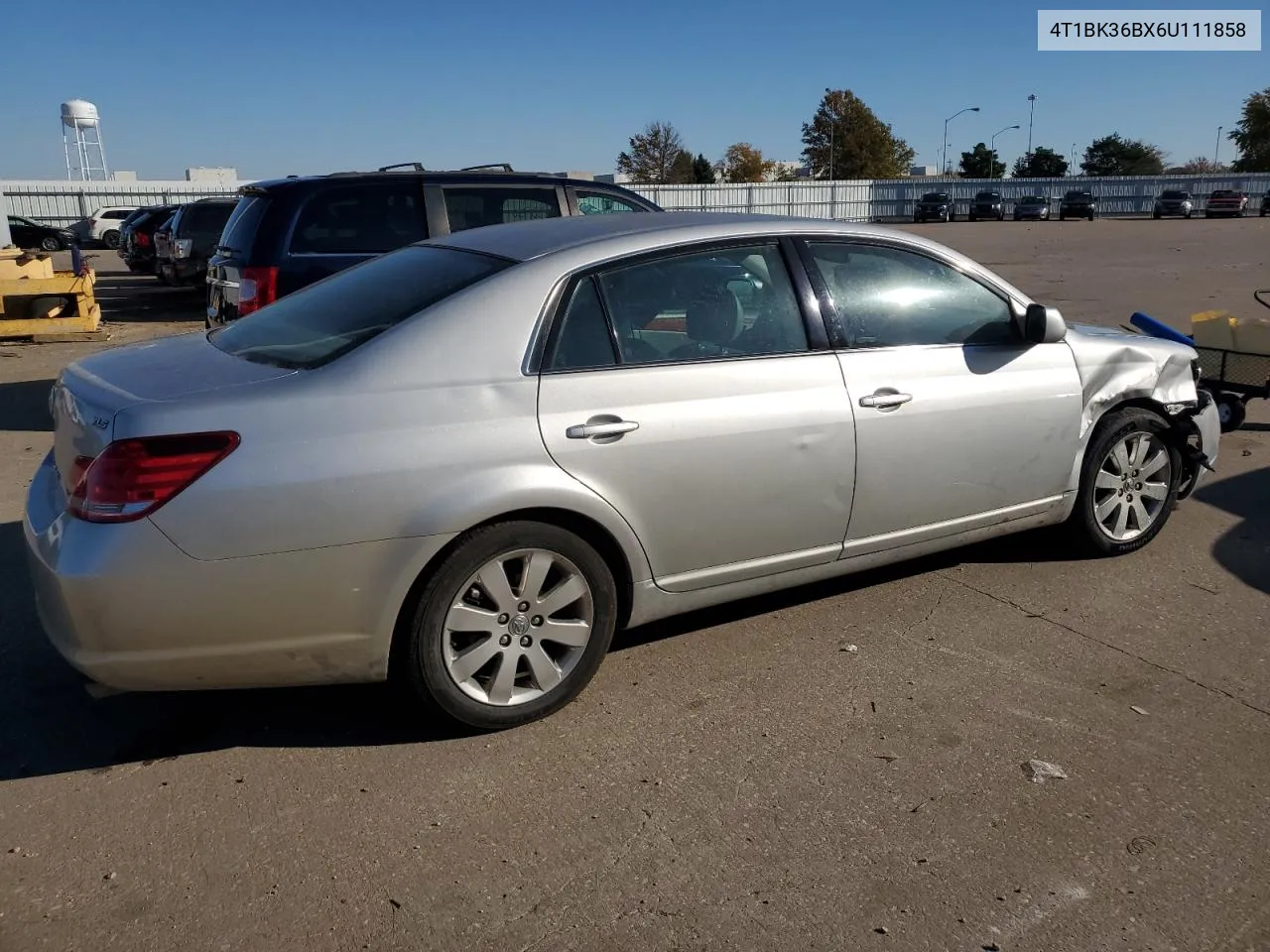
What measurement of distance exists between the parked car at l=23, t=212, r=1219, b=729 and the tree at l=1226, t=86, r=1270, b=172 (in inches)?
3828

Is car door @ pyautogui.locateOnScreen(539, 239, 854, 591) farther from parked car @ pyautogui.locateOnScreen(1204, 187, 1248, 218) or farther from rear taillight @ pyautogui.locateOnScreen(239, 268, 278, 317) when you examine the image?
parked car @ pyautogui.locateOnScreen(1204, 187, 1248, 218)

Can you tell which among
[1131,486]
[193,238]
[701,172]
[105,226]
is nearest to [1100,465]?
[1131,486]

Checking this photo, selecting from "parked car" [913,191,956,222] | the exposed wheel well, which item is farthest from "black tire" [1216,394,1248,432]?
"parked car" [913,191,956,222]

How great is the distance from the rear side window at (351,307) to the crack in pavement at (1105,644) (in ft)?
8.18

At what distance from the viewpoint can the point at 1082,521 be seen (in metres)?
4.88

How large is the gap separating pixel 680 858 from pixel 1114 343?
329cm

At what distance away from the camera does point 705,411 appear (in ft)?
12.1

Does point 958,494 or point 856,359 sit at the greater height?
point 856,359

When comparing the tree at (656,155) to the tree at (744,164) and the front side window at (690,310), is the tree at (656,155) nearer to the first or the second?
the tree at (744,164)

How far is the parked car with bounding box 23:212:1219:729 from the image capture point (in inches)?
119

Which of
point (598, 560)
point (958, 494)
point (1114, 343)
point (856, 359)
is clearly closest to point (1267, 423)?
point (1114, 343)

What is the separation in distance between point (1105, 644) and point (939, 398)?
1.14m

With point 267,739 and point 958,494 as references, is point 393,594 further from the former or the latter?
point 958,494

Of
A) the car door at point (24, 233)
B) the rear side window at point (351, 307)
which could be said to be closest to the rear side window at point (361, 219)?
the rear side window at point (351, 307)
